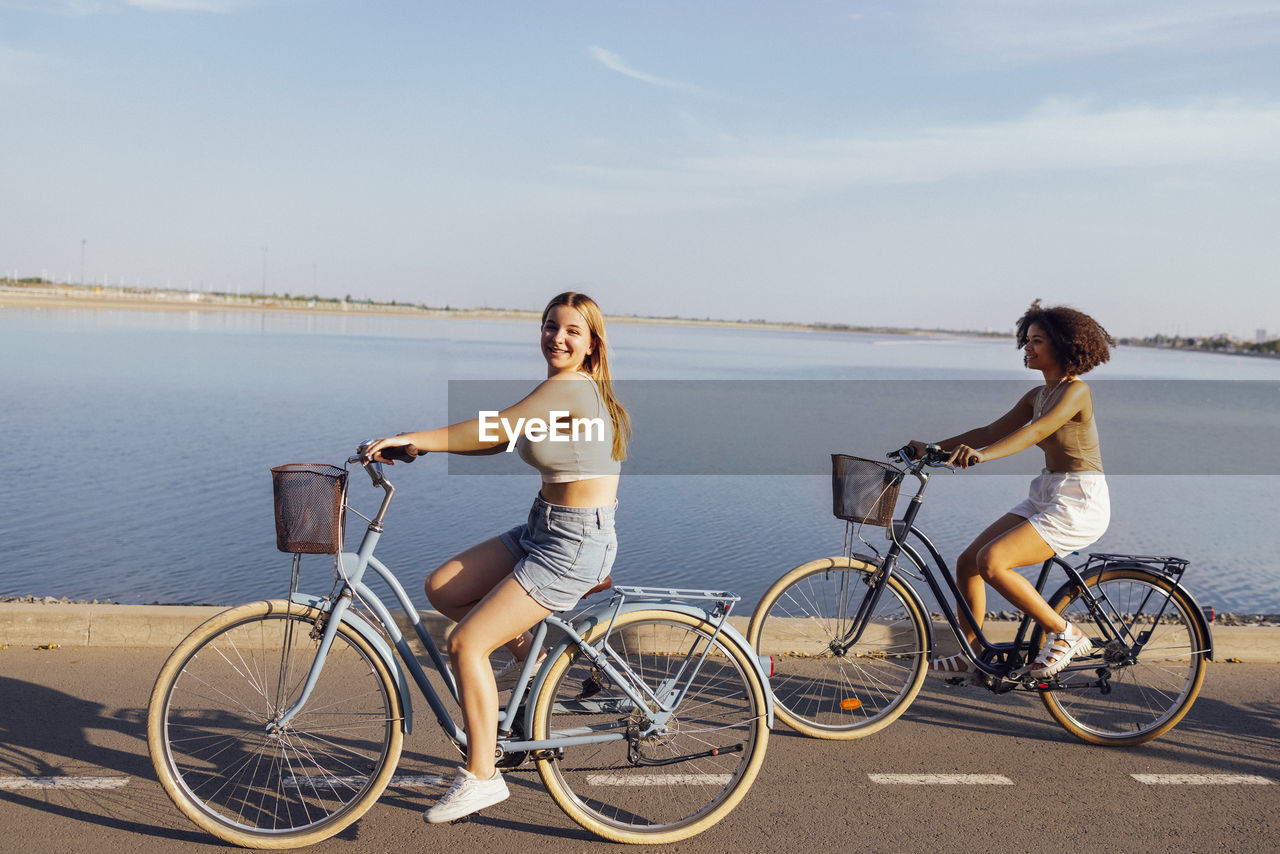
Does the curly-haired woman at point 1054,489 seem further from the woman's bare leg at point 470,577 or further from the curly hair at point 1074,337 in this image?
the woman's bare leg at point 470,577

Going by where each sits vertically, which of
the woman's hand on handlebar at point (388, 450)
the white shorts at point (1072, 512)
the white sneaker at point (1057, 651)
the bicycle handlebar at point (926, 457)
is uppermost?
the woman's hand on handlebar at point (388, 450)

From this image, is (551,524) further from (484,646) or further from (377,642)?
(377,642)

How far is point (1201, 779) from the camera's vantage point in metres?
4.43

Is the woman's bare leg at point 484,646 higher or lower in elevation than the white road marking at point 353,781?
higher

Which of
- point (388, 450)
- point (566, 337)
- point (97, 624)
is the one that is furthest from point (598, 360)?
point (97, 624)

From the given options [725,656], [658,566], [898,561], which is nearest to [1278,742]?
[898,561]

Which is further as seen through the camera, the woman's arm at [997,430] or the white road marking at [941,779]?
the woman's arm at [997,430]

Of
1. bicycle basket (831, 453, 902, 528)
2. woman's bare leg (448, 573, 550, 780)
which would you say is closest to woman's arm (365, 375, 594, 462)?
woman's bare leg (448, 573, 550, 780)

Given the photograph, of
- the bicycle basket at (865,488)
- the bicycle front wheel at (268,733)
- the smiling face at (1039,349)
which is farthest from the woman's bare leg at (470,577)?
the smiling face at (1039,349)

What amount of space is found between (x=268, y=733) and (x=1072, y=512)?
11.3ft

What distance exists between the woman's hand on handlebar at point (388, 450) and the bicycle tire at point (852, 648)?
194 centimetres

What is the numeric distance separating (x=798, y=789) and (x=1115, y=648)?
1.73 metres

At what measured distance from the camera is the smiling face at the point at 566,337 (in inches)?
142

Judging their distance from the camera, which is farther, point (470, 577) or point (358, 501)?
point (358, 501)
